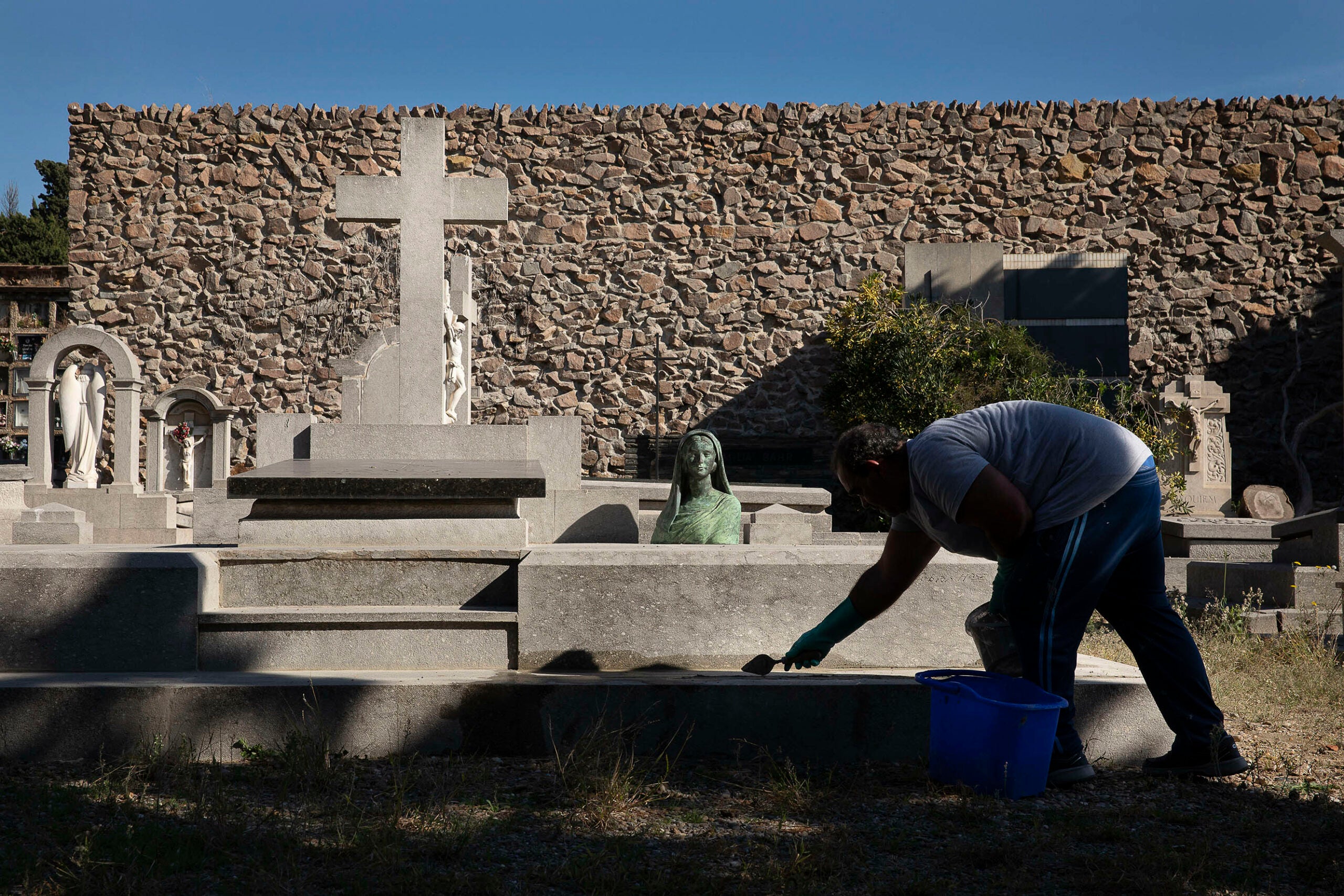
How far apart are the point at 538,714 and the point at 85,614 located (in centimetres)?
173

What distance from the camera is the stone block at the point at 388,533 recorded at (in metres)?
4.43

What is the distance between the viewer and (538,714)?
3.60 meters

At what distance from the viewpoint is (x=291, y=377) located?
14281mm

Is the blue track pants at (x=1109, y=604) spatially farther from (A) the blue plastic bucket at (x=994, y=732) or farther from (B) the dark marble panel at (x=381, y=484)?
(B) the dark marble panel at (x=381, y=484)

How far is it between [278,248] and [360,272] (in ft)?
3.85

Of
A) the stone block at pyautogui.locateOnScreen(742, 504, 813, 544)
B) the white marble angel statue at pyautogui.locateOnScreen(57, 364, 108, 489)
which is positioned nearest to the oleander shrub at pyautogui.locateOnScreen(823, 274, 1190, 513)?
the stone block at pyautogui.locateOnScreen(742, 504, 813, 544)

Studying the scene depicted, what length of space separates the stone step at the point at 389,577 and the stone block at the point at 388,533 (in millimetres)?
142

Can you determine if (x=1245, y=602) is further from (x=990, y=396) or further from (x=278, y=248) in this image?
(x=278, y=248)

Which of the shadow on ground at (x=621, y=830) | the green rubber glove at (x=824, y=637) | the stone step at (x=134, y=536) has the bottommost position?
the shadow on ground at (x=621, y=830)

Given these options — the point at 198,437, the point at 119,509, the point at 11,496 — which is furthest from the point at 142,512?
the point at 198,437

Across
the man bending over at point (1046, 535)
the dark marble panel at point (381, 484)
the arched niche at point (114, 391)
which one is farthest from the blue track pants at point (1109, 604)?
the arched niche at point (114, 391)

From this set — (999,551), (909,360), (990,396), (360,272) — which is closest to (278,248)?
(360,272)

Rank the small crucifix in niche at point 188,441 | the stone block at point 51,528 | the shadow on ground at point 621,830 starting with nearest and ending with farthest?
the shadow on ground at point 621,830 → the stone block at point 51,528 → the small crucifix in niche at point 188,441

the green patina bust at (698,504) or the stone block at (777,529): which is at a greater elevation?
the green patina bust at (698,504)
